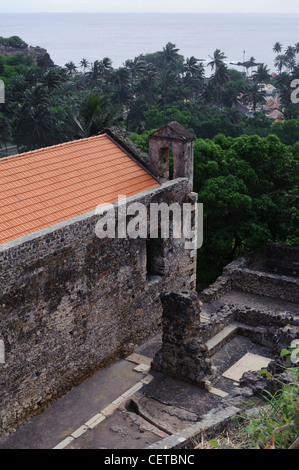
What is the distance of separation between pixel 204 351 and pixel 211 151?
12.7 m

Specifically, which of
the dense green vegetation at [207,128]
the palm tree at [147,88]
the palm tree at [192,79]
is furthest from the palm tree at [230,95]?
the palm tree at [147,88]

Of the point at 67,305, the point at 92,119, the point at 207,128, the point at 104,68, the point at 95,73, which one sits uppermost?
the point at 104,68

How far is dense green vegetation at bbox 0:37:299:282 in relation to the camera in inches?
885

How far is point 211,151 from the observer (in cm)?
2362

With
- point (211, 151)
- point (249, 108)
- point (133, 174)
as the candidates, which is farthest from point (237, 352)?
point (249, 108)

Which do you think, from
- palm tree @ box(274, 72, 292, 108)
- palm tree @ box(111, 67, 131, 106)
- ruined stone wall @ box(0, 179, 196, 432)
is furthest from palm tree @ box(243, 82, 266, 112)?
ruined stone wall @ box(0, 179, 196, 432)

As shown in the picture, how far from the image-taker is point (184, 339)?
12.9 metres

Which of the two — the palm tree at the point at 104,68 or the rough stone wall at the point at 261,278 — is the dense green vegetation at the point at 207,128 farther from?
the rough stone wall at the point at 261,278

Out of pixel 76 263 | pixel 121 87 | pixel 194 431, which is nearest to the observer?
pixel 194 431

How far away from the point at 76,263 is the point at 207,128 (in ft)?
130

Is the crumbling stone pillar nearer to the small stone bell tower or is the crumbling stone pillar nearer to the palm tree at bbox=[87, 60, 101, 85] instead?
the small stone bell tower

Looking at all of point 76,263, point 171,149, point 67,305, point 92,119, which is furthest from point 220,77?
point 67,305

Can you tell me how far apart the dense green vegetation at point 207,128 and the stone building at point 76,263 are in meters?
6.30

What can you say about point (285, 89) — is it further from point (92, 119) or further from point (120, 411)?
point (120, 411)
